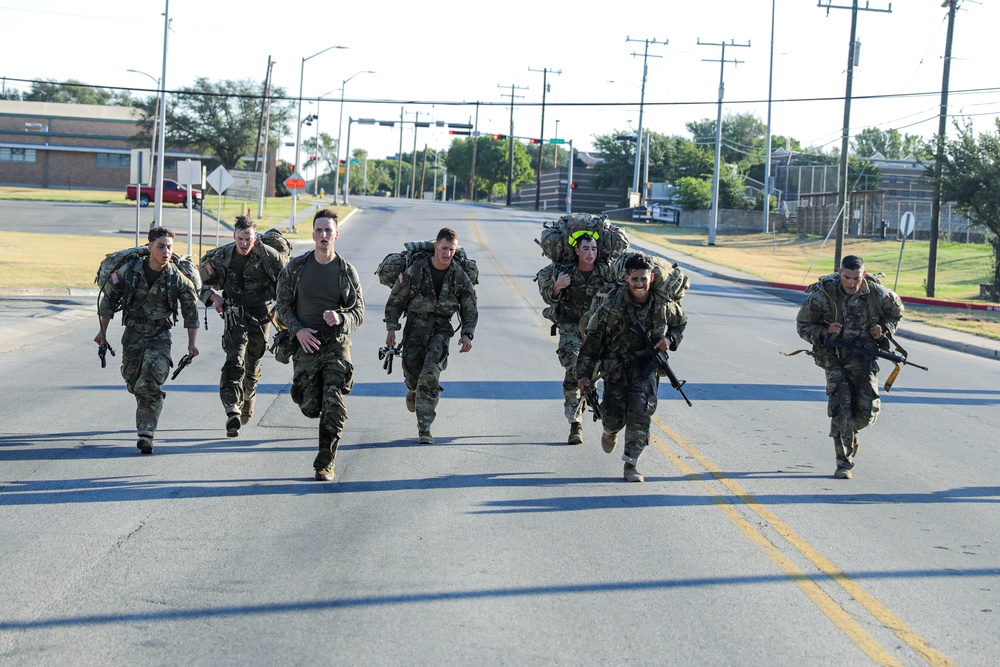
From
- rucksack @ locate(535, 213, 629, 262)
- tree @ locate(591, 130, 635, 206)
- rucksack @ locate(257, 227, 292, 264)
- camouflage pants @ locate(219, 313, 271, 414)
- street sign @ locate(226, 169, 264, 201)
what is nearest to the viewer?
camouflage pants @ locate(219, 313, 271, 414)

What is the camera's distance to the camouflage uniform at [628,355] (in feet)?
26.9

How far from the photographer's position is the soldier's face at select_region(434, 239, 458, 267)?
9.27 meters

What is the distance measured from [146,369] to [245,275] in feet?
4.52

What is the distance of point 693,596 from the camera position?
5523mm

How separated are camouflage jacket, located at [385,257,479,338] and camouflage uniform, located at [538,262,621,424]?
815 millimetres

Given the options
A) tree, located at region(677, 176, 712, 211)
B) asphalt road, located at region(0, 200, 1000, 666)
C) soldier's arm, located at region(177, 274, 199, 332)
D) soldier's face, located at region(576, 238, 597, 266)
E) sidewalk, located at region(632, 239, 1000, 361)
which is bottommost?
asphalt road, located at region(0, 200, 1000, 666)

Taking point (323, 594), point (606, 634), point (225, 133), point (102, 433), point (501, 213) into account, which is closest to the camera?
point (606, 634)

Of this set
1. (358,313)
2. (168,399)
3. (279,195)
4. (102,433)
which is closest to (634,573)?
(358,313)

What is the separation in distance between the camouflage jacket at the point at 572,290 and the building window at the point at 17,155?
79822 millimetres

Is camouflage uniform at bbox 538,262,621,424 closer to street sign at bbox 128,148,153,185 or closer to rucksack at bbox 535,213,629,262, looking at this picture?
rucksack at bbox 535,213,629,262

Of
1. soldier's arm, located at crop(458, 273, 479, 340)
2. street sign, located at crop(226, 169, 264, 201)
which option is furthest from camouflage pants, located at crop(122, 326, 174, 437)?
street sign, located at crop(226, 169, 264, 201)

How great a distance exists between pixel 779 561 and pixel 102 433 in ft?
19.6

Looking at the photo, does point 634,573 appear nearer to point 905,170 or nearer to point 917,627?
point 917,627

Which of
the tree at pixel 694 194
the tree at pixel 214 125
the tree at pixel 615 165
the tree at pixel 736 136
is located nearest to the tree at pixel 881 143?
the tree at pixel 736 136
